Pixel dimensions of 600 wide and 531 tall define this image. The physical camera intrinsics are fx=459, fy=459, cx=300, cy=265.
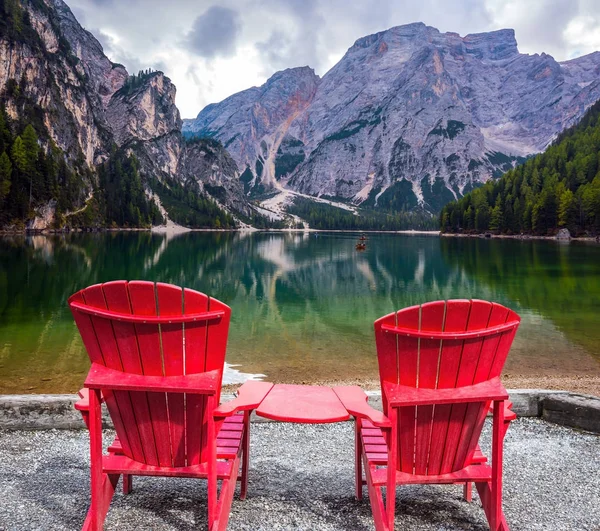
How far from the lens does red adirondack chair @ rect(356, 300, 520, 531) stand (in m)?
2.94

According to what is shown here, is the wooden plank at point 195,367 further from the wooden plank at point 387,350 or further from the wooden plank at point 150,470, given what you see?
the wooden plank at point 387,350

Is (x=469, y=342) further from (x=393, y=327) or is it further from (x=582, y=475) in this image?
(x=582, y=475)

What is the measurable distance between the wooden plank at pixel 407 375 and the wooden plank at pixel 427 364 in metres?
0.03

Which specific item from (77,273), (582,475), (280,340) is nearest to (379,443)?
(582,475)

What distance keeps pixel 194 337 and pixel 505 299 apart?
25.5m

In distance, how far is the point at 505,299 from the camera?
25.4m

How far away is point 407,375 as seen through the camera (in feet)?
9.97

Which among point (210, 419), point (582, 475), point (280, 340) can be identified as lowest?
point (280, 340)

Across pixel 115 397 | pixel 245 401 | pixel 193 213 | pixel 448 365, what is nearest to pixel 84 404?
pixel 115 397

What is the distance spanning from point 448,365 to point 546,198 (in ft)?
353

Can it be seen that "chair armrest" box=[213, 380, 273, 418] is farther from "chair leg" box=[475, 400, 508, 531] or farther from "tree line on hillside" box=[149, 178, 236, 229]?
"tree line on hillside" box=[149, 178, 236, 229]

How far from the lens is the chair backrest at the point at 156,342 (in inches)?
114

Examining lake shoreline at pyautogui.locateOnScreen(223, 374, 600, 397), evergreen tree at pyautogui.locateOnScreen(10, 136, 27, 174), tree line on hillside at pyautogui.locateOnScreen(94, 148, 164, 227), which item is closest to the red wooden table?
lake shoreline at pyautogui.locateOnScreen(223, 374, 600, 397)

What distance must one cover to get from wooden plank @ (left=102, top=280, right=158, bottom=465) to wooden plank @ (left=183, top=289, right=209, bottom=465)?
0.29 m
